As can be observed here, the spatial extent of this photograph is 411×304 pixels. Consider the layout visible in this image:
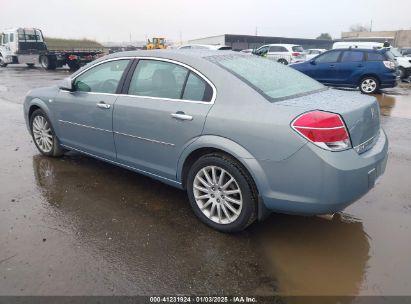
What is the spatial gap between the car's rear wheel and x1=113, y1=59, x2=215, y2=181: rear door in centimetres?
1040

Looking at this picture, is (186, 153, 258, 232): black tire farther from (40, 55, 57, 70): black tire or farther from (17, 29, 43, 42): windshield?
(17, 29, 43, 42): windshield

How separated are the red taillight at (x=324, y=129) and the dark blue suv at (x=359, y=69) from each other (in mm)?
10463

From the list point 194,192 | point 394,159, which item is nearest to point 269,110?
point 194,192

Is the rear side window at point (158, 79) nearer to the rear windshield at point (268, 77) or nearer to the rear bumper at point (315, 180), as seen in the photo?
the rear windshield at point (268, 77)

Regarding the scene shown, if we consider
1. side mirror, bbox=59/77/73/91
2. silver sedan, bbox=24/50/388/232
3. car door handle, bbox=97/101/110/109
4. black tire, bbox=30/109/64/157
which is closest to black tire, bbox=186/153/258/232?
silver sedan, bbox=24/50/388/232

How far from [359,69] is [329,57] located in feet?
3.87

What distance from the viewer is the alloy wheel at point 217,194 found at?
3221mm

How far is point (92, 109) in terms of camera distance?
427cm

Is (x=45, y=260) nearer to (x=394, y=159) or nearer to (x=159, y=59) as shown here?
(x=159, y=59)

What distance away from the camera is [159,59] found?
381 cm

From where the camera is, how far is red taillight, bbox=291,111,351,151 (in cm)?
276

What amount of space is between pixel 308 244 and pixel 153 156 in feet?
5.66

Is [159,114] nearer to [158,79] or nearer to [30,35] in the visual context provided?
[158,79]

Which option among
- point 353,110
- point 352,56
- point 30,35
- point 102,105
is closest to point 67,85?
point 102,105
